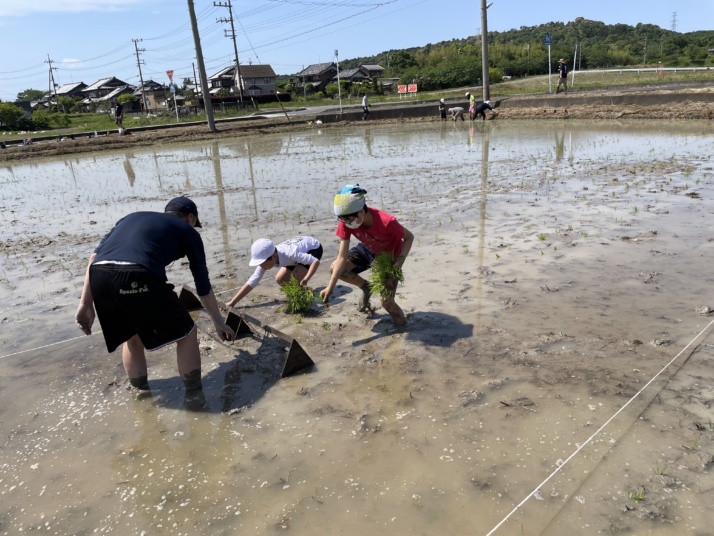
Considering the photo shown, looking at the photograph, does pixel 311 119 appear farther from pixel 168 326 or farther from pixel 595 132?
pixel 168 326

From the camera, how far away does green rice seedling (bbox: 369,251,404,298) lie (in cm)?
414

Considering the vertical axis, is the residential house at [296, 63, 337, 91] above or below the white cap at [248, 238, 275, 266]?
above

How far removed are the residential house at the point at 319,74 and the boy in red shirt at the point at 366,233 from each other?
79.4 m

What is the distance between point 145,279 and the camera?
3262 millimetres

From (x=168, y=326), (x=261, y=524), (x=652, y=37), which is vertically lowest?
(x=261, y=524)

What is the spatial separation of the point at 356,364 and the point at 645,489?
2.09 meters

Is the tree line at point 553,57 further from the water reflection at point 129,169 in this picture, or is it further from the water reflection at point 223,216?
the water reflection at point 223,216

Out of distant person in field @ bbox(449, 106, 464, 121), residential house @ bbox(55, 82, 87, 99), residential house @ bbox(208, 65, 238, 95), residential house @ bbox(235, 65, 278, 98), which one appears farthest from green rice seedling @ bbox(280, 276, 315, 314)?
residential house @ bbox(55, 82, 87, 99)

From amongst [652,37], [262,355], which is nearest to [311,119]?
[262,355]

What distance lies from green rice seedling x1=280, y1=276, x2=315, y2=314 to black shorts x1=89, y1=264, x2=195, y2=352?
5.09 feet

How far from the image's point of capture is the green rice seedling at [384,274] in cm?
414

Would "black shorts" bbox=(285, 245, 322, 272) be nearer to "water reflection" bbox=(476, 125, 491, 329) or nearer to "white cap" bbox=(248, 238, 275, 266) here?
"white cap" bbox=(248, 238, 275, 266)

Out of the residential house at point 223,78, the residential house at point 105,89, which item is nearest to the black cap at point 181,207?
the residential house at point 223,78

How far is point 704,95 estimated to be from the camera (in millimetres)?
19562
